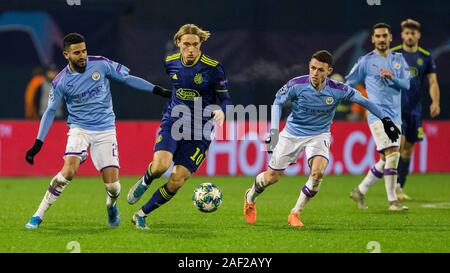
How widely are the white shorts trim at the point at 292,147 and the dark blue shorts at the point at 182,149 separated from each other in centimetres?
118

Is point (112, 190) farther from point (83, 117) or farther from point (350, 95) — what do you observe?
point (350, 95)

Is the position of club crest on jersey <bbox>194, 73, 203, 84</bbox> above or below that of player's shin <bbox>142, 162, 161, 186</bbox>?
above

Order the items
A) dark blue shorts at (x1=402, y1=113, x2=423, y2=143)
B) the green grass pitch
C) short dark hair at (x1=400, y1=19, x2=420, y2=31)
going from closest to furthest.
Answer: the green grass pitch, short dark hair at (x1=400, y1=19, x2=420, y2=31), dark blue shorts at (x1=402, y1=113, x2=423, y2=143)

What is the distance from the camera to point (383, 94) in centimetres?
1391

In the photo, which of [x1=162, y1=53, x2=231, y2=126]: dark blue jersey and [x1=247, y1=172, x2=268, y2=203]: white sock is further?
[x1=247, y1=172, x2=268, y2=203]: white sock

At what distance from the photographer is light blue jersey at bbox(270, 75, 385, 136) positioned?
38.8ft

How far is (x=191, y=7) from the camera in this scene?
20.1 metres

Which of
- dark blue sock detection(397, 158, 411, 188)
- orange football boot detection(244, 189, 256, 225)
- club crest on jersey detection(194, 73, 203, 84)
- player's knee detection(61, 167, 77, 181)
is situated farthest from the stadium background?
club crest on jersey detection(194, 73, 203, 84)

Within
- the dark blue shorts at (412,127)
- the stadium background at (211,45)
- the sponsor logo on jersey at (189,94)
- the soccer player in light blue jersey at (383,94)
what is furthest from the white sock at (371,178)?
the stadium background at (211,45)

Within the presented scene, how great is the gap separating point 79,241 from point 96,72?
2107mm

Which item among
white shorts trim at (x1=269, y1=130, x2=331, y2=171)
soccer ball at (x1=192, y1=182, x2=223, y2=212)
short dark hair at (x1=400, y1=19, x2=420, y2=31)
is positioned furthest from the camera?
short dark hair at (x1=400, y1=19, x2=420, y2=31)

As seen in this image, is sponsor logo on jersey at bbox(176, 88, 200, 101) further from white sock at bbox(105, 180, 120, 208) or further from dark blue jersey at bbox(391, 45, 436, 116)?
dark blue jersey at bbox(391, 45, 436, 116)

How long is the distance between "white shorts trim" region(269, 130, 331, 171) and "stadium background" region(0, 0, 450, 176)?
7.70m
